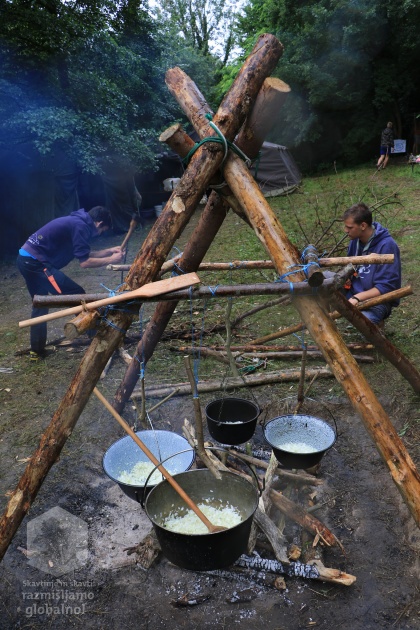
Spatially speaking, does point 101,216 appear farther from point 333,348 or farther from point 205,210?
point 333,348

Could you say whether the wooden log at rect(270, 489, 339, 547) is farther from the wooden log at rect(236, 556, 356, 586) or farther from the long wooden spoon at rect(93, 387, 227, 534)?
the long wooden spoon at rect(93, 387, 227, 534)

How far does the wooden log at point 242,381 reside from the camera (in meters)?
5.90

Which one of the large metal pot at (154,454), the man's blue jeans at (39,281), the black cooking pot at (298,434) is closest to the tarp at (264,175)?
the man's blue jeans at (39,281)

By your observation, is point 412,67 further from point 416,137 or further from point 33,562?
point 33,562

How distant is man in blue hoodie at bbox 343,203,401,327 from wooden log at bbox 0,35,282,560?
2.53 meters

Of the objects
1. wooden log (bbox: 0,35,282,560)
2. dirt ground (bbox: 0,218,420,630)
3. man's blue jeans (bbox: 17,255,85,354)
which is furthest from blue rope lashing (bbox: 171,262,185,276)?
man's blue jeans (bbox: 17,255,85,354)

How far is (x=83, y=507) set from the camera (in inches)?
168

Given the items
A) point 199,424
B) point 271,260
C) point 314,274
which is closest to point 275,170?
point 271,260

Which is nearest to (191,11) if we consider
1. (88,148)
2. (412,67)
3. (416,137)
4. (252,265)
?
(412,67)

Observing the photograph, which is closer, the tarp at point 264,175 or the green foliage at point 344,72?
the tarp at point 264,175

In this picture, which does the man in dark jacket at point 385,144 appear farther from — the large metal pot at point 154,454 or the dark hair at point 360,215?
the large metal pot at point 154,454

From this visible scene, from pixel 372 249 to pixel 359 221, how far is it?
42 cm

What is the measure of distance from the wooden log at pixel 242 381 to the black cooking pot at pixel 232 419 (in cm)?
121

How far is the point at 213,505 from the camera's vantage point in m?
3.57
